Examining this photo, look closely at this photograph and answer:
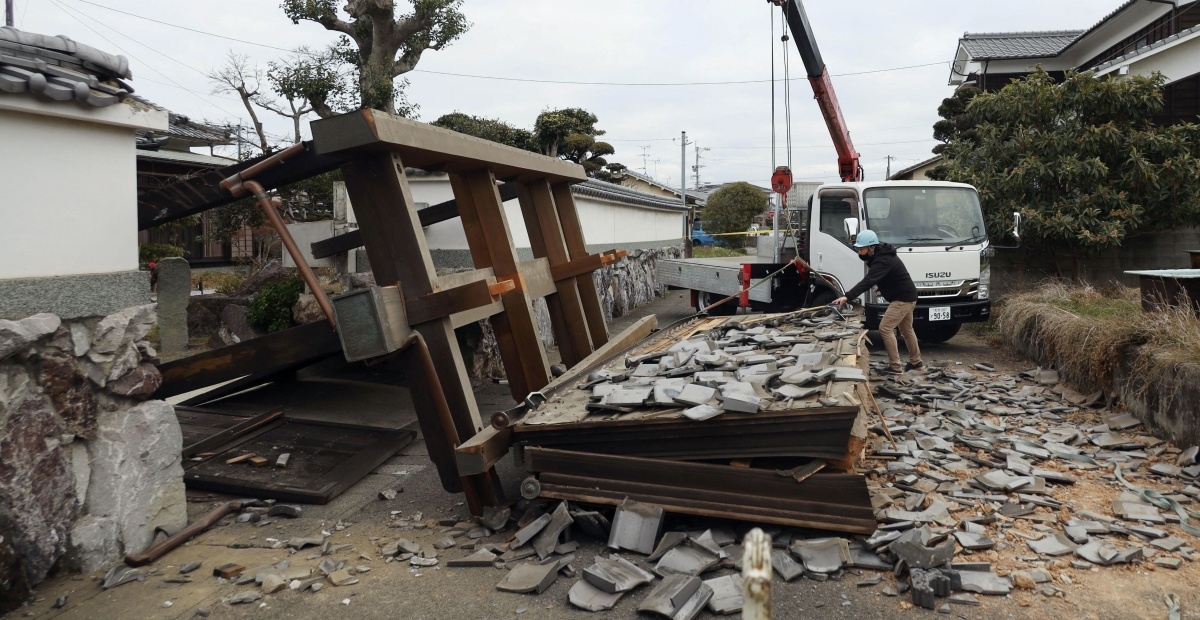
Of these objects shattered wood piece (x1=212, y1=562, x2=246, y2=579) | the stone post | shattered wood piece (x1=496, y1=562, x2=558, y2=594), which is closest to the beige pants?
shattered wood piece (x1=496, y1=562, x2=558, y2=594)

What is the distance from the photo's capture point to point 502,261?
225 inches

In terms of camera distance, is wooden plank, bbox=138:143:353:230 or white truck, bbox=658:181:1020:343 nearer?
wooden plank, bbox=138:143:353:230

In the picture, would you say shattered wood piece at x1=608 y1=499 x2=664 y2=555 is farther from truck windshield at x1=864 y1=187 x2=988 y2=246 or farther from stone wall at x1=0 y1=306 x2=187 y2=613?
truck windshield at x1=864 y1=187 x2=988 y2=246

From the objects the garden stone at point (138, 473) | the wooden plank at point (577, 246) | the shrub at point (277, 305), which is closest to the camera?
the garden stone at point (138, 473)

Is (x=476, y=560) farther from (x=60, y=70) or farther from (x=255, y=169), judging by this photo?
(x=60, y=70)

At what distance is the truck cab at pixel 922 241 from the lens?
10102 millimetres

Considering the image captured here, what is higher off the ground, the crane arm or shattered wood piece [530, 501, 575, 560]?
the crane arm

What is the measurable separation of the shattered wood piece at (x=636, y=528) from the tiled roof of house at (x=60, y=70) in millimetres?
3517

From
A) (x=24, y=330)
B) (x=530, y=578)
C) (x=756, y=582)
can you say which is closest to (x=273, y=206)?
(x=24, y=330)

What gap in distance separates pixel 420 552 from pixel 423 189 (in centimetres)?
678

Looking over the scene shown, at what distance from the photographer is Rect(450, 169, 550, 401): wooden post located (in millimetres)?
5727

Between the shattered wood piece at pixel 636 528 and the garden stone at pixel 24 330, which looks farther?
Result: the shattered wood piece at pixel 636 528

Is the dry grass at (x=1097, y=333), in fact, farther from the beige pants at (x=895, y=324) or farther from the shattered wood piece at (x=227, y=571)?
the shattered wood piece at (x=227, y=571)

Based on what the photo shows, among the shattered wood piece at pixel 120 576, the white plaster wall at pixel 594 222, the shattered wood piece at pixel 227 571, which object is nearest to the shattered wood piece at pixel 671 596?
the shattered wood piece at pixel 227 571
